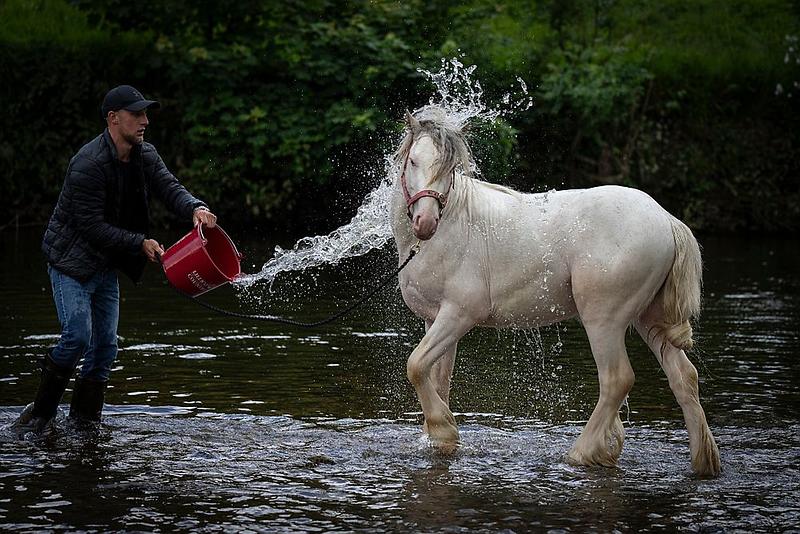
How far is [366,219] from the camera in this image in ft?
27.9

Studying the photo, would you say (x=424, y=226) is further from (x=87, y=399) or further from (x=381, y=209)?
(x=87, y=399)

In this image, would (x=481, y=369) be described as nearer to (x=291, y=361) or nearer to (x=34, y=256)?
(x=291, y=361)

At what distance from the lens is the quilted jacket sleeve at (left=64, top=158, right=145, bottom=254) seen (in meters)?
7.83

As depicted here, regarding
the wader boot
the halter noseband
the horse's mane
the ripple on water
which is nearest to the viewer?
the ripple on water

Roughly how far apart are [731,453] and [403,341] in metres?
5.19

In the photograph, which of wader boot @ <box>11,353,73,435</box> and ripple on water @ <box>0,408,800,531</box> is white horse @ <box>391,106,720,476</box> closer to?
ripple on water @ <box>0,408,800,531</box>

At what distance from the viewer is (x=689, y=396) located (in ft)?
24.3

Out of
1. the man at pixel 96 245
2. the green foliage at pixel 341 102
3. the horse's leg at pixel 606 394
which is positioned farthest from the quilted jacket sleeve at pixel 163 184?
the green foliage at pixel 341 102

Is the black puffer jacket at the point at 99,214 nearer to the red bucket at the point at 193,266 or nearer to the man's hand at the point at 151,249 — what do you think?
the man's hand at the point at 151,249

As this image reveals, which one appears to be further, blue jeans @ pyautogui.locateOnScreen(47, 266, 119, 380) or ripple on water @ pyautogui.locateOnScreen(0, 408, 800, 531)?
blue jeans @ pyautogui.locateOnScreen(47, 266, 119, 380)

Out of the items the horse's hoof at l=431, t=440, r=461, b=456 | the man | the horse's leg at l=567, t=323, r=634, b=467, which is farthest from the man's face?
the horse's leg at l=567, t=323, r=634, b=467

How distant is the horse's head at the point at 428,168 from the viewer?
283 inches

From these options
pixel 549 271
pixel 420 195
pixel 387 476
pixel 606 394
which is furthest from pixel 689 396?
pixel 420 195

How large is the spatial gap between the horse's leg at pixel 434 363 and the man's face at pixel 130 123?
2.41m
